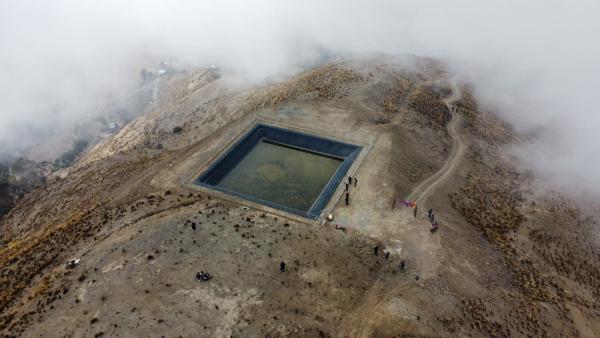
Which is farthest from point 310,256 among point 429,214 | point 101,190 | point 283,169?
point 101,190

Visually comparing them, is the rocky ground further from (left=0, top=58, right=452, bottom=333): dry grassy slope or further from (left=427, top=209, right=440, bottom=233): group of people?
(left=427, top=209, right=440, bottom=233): group of people

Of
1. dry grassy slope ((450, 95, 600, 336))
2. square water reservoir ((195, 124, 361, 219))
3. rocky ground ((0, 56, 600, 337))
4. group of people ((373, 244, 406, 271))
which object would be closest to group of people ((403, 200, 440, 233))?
rocky ground ((0, 56, 600, 337))

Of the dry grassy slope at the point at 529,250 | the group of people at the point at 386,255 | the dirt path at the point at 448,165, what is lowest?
the dry grassy slope at the point at 529,250

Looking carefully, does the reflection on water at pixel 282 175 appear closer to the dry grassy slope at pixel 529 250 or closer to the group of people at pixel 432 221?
the group of people at pixel 432 221

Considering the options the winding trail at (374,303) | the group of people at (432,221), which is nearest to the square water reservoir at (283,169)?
the winding trail at (374,303)

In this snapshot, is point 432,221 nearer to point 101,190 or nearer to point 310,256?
point 310,256
